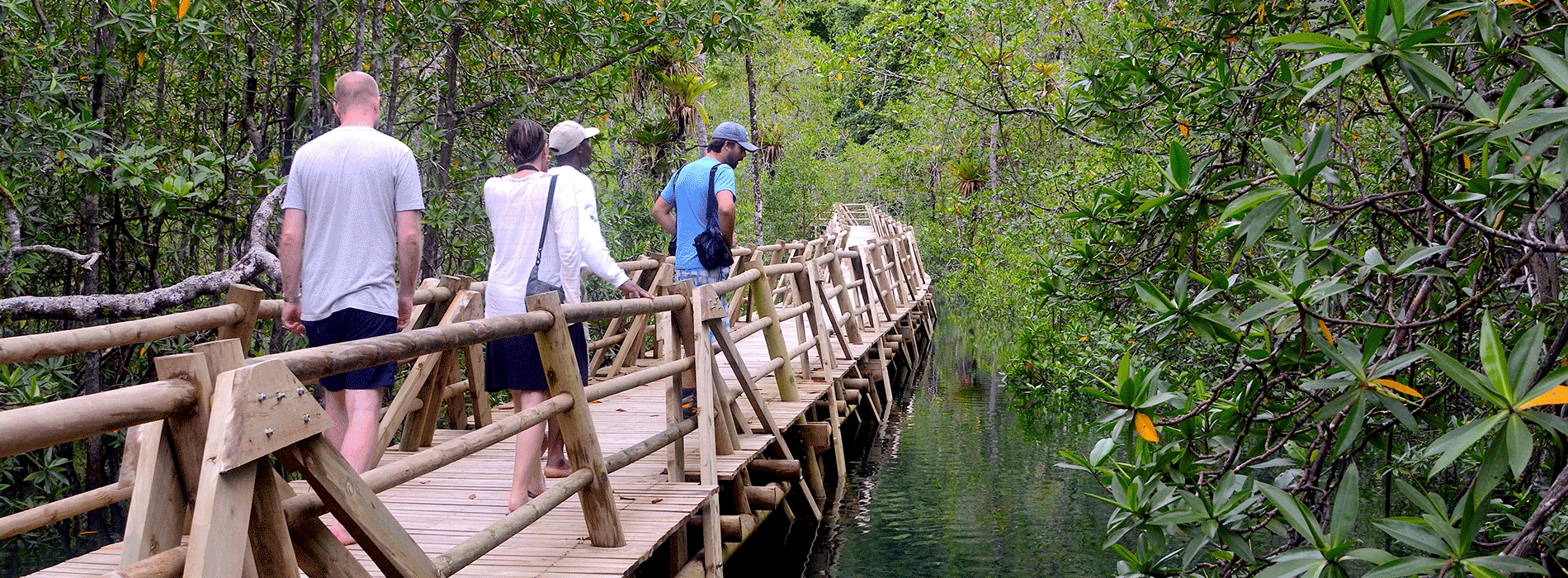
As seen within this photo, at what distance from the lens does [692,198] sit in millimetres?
5980

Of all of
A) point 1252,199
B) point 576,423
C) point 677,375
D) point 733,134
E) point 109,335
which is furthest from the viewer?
point 733,134

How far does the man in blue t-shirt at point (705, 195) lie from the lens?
19.2 ft

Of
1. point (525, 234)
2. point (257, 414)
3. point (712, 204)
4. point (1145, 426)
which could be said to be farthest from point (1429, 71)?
point (712, 204)

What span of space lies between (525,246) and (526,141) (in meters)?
0.41

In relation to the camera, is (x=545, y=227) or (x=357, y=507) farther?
(x=545, y=227)

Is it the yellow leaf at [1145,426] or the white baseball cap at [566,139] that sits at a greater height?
the white baseball cap at [566,139]

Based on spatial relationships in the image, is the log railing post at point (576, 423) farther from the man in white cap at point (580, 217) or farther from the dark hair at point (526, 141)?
the dark hair at point (526, 141)

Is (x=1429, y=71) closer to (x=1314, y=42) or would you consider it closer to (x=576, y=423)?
(x=1314, y=42)

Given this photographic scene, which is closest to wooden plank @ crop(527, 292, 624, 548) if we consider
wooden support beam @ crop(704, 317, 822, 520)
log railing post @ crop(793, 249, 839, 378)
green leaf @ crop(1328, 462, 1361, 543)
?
wooden support beam @ crop(704, 317, 822, 520)

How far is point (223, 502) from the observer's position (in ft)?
6.31

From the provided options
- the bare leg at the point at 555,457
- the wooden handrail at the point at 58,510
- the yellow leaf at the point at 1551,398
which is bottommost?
the bare leg at the point at 555,457

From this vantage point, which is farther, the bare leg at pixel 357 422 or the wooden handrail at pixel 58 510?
the bare leg at pixel 357 422

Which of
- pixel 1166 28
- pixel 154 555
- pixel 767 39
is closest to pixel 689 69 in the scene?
pixel 767 39

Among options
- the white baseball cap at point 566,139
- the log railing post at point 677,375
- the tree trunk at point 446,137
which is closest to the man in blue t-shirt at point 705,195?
the log railing post at point 677,375
